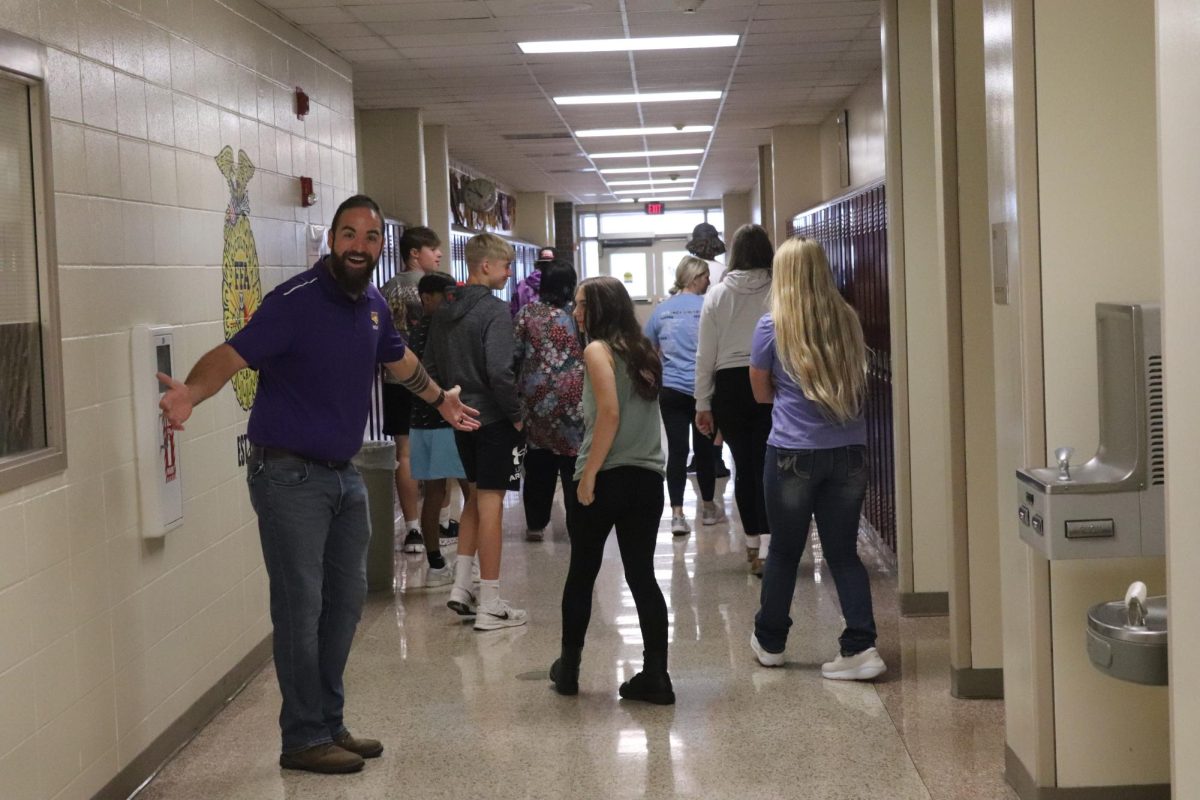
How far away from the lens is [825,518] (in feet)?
15.3

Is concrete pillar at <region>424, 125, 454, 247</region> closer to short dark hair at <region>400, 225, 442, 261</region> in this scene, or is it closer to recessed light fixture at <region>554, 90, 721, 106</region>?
recessed light fixture at <region>554, 90, 721, 106</region>

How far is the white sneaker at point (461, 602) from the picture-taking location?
5.76m

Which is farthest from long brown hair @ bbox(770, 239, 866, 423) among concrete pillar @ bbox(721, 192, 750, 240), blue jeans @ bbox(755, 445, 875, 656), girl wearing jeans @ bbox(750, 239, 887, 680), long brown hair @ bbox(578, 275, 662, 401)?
concrete pillar @ bbox(721, 192, 750, 240)

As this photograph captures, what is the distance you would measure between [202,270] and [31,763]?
1968mm

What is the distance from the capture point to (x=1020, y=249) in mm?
3301

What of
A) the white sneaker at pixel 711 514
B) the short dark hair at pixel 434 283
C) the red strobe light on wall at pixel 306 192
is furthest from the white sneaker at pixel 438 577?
the white sneaker at pixel 711 514

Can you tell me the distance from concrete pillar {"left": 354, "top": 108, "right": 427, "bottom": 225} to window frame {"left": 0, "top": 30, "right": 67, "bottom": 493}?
20.6 ft

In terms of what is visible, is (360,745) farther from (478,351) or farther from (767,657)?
(478,351)

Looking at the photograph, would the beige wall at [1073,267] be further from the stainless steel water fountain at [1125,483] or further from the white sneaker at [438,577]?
the white sneaker at [438,577]

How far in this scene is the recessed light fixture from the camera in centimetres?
959

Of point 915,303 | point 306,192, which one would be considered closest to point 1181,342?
point 915,303

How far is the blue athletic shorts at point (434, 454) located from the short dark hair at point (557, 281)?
90 centimetres

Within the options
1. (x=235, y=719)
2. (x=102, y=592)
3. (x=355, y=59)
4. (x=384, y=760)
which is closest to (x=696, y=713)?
(x=384, y=760)

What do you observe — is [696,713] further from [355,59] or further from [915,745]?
[355,59]
